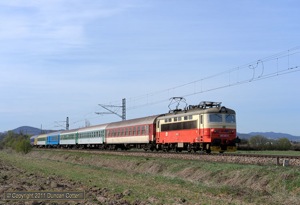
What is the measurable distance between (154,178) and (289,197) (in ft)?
30.9

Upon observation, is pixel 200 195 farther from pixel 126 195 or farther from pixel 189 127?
pixel 189 127

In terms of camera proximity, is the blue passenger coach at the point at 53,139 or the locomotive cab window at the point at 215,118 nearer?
the locomotive cab window at the point at 215,118

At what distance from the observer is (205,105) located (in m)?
36.0

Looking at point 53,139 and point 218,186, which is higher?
point 53,139

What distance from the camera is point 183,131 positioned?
1444 inches

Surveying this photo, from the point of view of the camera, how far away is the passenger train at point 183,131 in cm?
3359

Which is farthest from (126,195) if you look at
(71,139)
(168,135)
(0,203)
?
(71,139)

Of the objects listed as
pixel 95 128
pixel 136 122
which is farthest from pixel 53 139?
pixel 136 122

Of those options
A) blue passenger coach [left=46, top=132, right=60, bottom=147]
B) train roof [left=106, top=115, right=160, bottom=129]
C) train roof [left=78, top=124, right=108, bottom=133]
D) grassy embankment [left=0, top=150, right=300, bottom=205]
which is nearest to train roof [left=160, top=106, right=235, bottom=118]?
train roof [left=106, top=115, right=160, bottom=129]

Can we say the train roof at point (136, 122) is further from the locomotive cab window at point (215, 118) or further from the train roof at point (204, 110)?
the locomotive cab window at point (215, 118)

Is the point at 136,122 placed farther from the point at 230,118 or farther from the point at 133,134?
the point at 230,118

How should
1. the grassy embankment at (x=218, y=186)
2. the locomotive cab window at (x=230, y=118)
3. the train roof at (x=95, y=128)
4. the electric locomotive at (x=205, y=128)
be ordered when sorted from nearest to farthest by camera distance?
the grassy embankment at (x=218, y=186), the electric locomotive at (x=205, y=128), the locomotive cab window at (x=230, y=118), the train roof at (x=95, y=128)

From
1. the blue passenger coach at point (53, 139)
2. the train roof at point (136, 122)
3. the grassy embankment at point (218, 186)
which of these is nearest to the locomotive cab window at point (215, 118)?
the grassy embankment at point (218, 186)

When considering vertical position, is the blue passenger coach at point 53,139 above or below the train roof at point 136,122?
below
